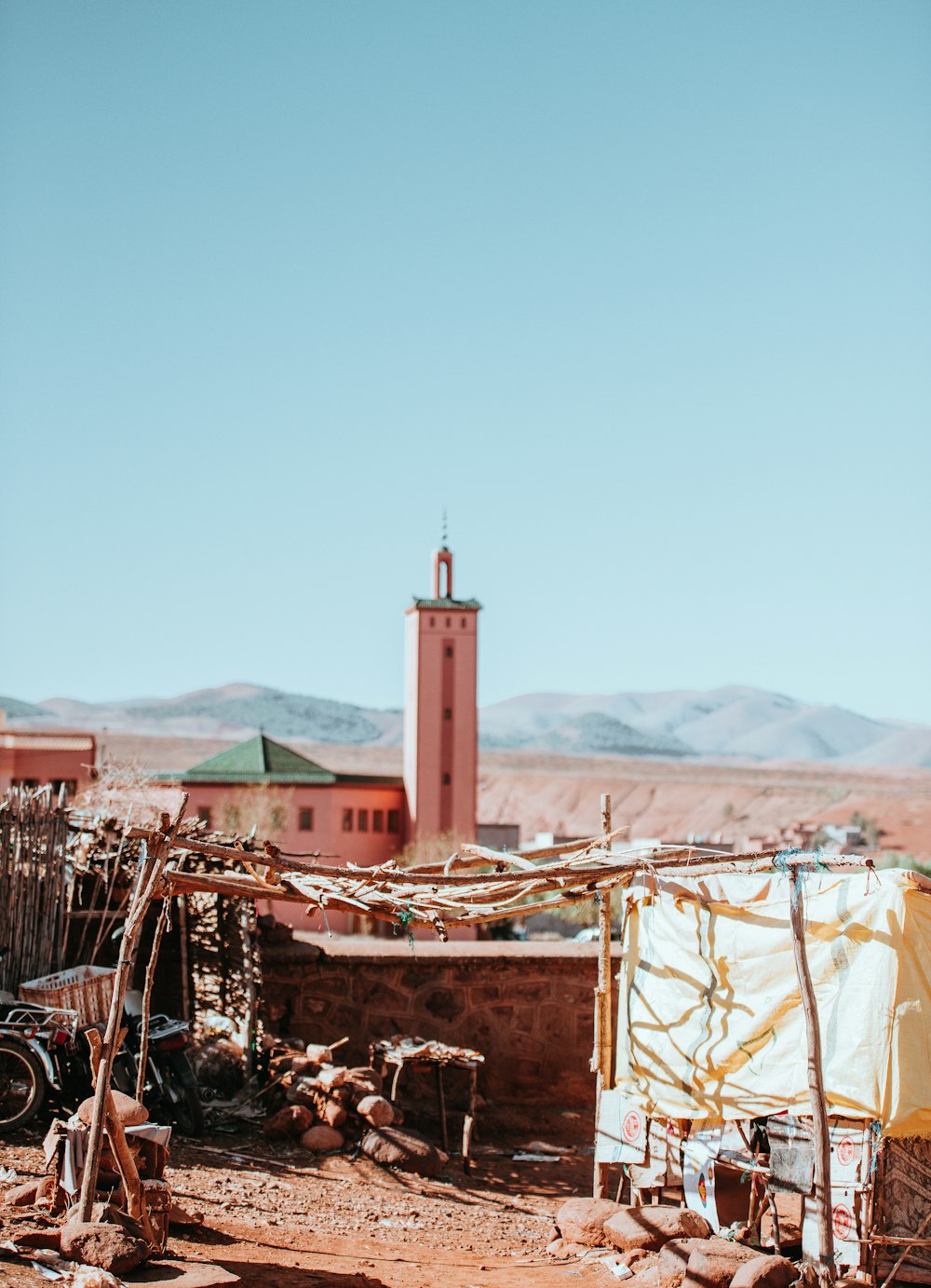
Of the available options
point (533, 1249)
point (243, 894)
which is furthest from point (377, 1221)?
point (243, 894)

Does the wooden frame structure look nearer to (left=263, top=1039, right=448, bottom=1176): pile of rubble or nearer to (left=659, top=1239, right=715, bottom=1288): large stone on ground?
(left=659, top=1239, right=715, bottom=1288): large stone on ground

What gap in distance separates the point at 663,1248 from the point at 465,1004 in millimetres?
5370

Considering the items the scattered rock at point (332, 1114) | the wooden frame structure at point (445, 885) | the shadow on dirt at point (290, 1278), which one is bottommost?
the scattered rock at point (332, 1114)

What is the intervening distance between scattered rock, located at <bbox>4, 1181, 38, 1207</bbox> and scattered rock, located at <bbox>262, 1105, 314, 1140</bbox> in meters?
3.11

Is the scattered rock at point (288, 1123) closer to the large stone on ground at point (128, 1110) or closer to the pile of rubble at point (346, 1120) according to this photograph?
the pile of rubble at point (346, 1120)

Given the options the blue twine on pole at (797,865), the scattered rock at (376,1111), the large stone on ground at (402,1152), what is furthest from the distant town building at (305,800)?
the blue twine on pole at (797,865)

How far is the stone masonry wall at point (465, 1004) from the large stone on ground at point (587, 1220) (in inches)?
165

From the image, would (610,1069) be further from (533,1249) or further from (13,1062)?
(13,1062)

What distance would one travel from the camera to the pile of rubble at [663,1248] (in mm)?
6816

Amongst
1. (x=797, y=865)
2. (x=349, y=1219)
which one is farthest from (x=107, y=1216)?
(x=797, y=865)

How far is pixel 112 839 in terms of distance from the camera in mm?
11453

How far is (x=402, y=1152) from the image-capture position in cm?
998

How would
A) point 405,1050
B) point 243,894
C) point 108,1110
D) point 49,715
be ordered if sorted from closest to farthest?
point 108,1110 < point 243,894 < point 405,1050 < point 49,715

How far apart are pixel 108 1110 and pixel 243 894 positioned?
152 centimetres
